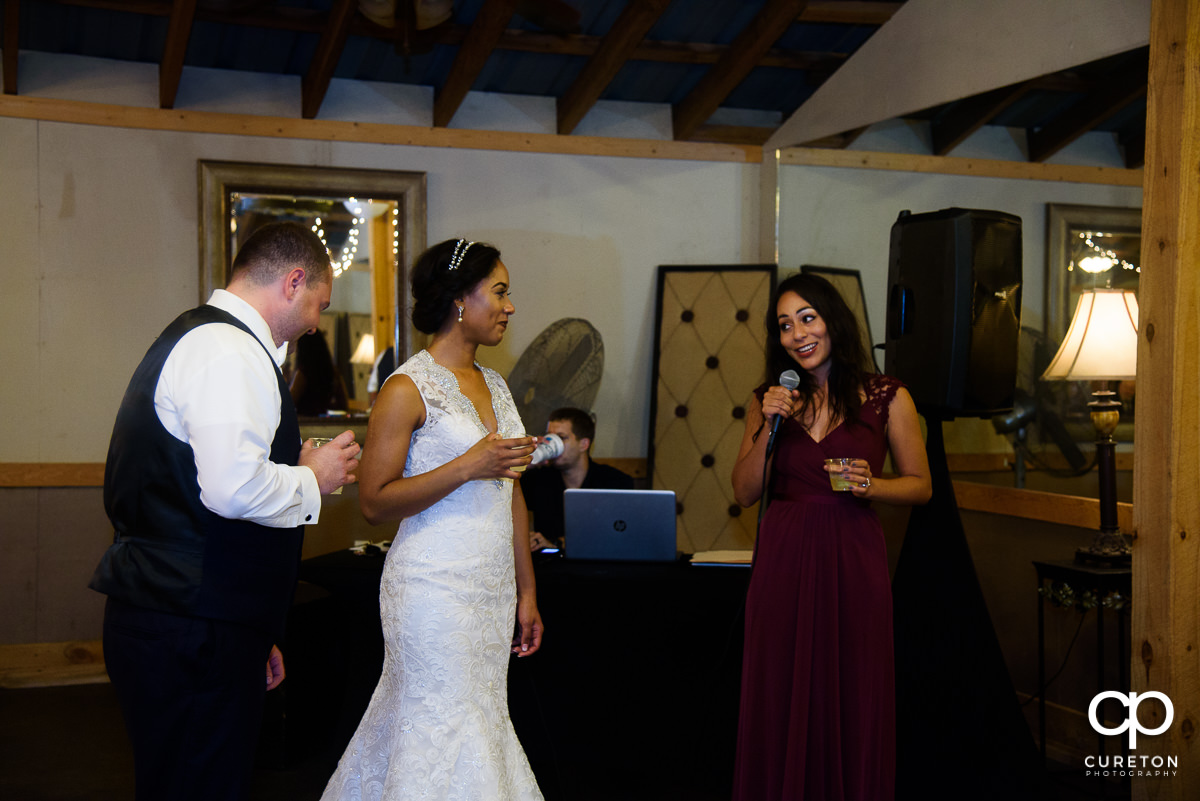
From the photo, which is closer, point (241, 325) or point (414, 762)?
point (241, 325)

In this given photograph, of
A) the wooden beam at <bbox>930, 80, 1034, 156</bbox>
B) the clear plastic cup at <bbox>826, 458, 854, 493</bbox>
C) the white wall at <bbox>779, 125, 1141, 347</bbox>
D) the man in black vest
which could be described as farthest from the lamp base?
the man in black vest

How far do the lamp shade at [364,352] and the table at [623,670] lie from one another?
6.00ft

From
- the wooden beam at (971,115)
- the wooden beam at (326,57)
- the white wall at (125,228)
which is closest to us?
the wooden beam at (971,115)

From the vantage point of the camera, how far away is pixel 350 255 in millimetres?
5203

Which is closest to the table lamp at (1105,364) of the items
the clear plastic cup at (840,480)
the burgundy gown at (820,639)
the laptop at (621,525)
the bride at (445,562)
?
the burgundy gown at (820,639)

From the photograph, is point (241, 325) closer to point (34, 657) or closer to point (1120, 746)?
point (1120, 746)

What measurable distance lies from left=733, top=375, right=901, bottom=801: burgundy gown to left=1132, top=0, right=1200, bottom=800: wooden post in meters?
0.76

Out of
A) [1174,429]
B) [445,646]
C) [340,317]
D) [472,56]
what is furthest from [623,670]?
[472,56]

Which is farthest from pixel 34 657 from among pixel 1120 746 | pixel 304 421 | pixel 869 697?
pixel 1120 746

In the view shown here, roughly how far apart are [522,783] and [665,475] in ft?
10.3

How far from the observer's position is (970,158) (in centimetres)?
431

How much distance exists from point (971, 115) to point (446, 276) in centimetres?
273

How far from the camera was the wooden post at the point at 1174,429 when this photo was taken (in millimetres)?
2709

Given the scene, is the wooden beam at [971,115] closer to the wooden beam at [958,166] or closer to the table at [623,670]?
the wooden beam at [958,166]
